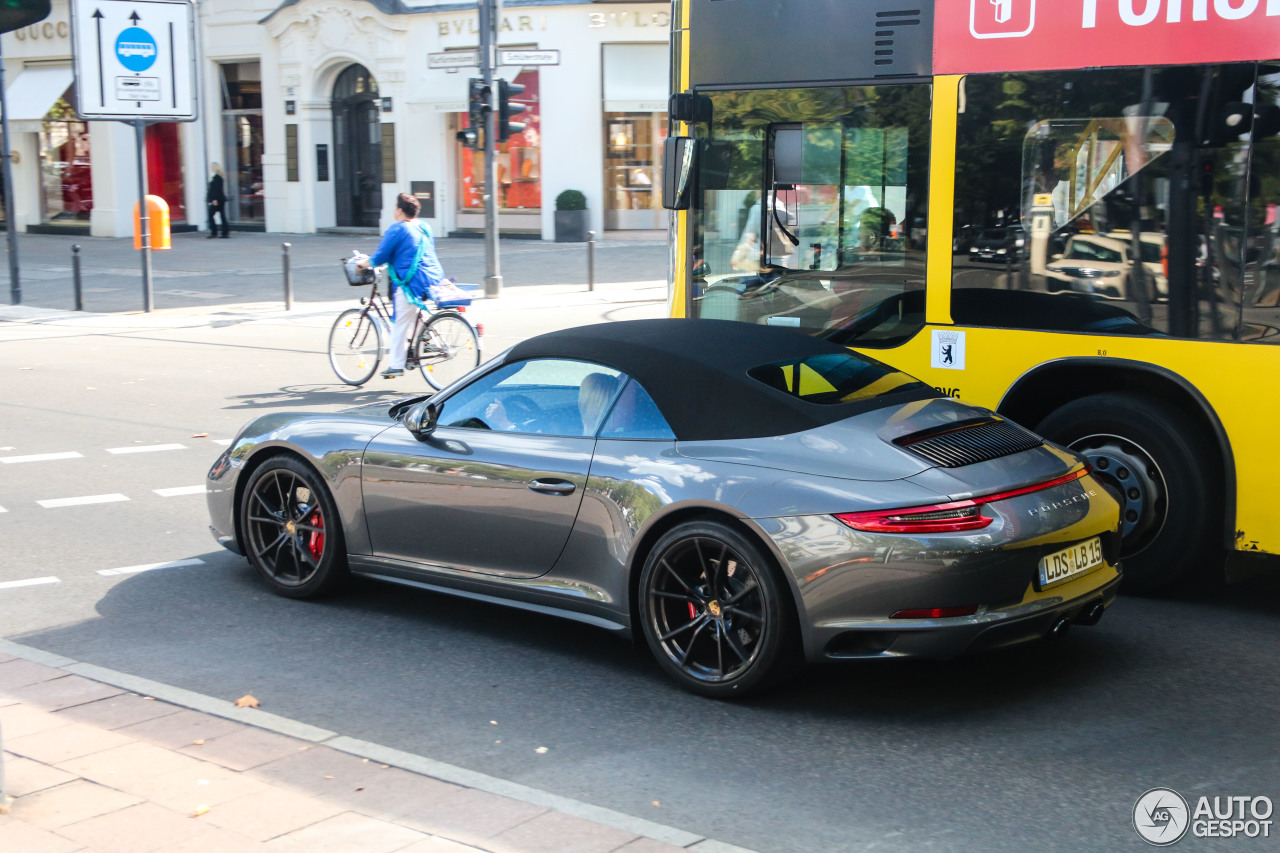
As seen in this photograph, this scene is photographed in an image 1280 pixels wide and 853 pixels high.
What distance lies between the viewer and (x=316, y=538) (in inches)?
251

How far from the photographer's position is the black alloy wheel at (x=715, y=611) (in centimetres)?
481

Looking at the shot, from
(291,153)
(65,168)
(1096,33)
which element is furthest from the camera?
(65,168)

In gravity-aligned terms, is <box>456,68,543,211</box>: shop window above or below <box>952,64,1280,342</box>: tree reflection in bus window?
above

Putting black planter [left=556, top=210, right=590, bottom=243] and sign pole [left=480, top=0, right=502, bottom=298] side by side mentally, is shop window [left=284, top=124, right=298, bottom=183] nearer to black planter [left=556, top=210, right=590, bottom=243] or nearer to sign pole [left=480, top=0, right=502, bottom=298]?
black planter [left=556, top=210, right=590, bottom=243]

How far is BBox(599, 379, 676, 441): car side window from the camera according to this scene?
527 centimetres

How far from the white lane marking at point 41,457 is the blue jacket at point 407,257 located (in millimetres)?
3740

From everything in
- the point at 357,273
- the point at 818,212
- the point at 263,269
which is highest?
the point at 818,212

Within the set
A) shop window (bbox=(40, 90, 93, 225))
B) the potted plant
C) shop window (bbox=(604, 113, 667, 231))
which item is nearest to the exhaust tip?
the potted plant

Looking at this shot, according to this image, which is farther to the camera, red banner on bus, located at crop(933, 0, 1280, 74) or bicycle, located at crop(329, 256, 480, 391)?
bicycle, located at crop(329, 256, 480, 391)

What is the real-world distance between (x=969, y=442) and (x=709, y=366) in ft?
3.34

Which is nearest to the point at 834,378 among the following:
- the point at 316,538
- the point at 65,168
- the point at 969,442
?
the point at 969,442

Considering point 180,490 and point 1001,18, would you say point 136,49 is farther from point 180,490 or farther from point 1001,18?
point 1001,18

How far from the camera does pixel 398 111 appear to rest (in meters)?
34.8

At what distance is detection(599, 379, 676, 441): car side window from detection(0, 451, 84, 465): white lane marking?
6.05 meters
